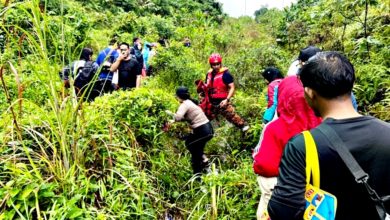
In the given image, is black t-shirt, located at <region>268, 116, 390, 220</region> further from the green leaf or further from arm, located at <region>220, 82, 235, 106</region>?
arm, located at <region>220, 82, 235, 106</region>

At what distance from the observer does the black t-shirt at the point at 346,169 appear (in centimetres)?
136

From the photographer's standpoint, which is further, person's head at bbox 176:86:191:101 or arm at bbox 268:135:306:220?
person's head at bbox 176:86:191:101

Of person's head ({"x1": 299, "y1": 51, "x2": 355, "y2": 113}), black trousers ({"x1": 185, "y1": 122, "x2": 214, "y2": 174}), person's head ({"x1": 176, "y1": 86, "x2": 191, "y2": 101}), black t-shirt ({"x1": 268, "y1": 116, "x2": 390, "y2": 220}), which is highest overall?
person's head ({"x1": 299, "y1": 51, "x2": 355, "y2": 113})

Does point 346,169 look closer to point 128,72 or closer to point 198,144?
point 198,144

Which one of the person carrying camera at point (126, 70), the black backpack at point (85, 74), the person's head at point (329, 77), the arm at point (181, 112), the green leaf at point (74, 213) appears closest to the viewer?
the person's head at point (329, 77)

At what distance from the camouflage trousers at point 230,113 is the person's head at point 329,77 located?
3741 mm

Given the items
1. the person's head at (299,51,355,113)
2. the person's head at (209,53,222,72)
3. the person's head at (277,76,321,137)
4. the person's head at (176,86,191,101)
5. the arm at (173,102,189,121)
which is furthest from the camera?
the person's head at (209,53,222,72)

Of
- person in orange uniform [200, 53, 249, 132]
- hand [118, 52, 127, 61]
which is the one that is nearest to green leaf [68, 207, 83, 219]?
person in orange uniform [200, 53, 249, 132]

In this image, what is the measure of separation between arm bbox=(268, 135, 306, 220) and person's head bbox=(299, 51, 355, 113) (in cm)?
21

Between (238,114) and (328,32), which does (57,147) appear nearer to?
(238,114)

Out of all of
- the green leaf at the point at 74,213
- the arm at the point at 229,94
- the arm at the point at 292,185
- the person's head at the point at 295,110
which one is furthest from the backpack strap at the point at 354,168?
the arm at the point at 229,94

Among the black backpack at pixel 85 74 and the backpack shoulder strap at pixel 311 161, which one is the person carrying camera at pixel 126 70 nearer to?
the black backpack at pixel 85 74

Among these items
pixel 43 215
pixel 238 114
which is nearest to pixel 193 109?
pixel 238 114

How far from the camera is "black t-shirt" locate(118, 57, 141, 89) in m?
5.86
